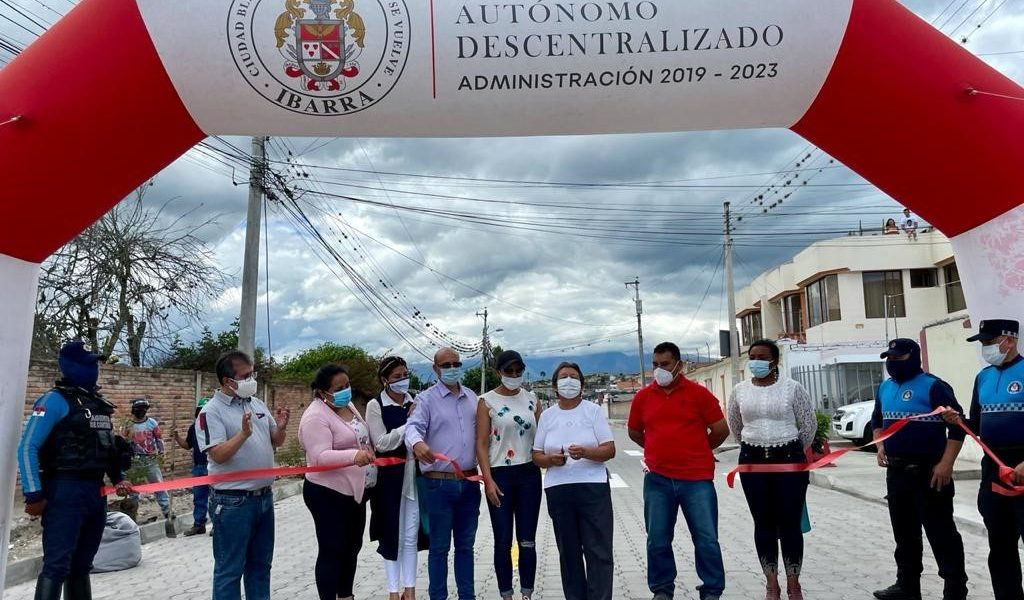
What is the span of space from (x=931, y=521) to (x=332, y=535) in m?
4.14

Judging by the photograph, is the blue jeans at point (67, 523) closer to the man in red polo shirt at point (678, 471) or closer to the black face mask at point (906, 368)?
the man in red polo shirt at point (678, 471)

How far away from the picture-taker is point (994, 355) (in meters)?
4.80

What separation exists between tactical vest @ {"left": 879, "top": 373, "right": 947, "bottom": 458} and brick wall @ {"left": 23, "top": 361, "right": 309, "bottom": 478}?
11596 mm

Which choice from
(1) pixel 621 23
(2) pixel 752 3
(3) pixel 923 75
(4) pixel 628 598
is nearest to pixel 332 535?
(4) pixel 628 598

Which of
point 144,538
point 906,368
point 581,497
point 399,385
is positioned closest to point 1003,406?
point 906,368

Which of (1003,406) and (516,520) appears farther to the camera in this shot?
(516,520)

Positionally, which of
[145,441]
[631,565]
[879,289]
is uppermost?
[879,289]

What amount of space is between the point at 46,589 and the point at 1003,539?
585cm

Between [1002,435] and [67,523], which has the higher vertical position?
[1002,435]

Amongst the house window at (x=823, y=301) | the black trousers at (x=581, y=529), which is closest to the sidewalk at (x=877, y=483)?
the black trousers at (x=581, y=529)

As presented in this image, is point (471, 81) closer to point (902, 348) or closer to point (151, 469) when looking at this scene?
point (902, 348)

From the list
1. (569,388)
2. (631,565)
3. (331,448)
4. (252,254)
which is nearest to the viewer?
(331,448)

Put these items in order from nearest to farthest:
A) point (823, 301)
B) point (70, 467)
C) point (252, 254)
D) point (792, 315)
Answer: point (70, 467), point (252, 254), point (823, 301), point (792, 315)

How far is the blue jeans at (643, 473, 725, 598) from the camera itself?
5312 millimetres
